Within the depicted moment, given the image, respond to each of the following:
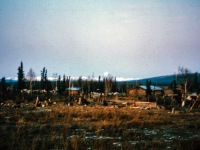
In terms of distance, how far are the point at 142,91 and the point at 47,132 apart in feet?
195

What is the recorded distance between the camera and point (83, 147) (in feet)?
24.4

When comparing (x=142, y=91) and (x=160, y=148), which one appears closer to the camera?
(x=160, y=148)

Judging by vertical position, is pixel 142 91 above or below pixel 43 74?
below

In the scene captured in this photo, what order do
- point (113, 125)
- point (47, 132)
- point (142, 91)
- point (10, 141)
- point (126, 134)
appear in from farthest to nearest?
point (142, 91) → point (113, 125) → point (47, 132) → point (126, 134) → point (10, 141)

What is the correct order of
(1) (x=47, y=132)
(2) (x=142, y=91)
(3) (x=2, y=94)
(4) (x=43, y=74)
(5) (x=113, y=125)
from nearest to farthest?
1. (1) (x=47, y=132)
2. (5) (x=113, y=125)
3. (3) (x=2, y=94)
4. (2) (x=142, y=91)
5. (4) (x=43, y=74)

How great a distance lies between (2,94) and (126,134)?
43.7 m

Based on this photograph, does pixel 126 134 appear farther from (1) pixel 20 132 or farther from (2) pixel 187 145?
(1) pixel 20 132

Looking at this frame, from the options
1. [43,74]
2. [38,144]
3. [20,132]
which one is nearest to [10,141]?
[38,144]

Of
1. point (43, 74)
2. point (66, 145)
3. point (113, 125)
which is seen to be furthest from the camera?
point (43, 74)

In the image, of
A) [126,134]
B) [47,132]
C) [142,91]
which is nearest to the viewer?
[126,134]

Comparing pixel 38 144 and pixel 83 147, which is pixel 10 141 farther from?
pixel 83 147

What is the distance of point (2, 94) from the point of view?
47938 millimetres

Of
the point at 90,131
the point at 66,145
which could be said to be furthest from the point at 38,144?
the point at 90,131

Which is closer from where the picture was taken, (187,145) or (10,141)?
(187,145)
